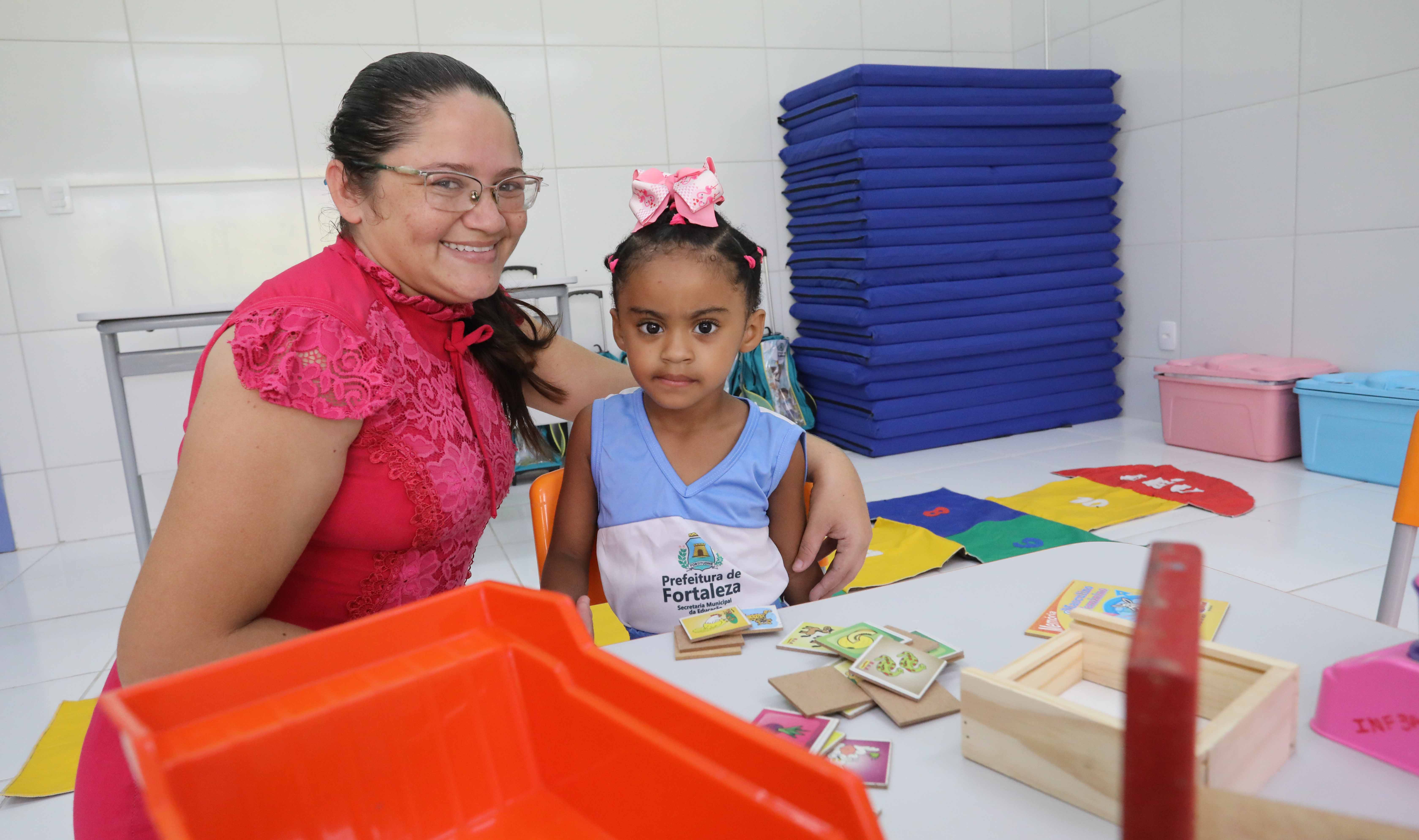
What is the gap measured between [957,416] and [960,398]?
0.27 feet

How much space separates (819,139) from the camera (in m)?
3.92

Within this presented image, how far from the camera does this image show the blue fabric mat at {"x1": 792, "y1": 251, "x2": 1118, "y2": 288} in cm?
379

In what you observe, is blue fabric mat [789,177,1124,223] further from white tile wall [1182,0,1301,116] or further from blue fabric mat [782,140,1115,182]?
white tile wall [1182,0,1301,116]

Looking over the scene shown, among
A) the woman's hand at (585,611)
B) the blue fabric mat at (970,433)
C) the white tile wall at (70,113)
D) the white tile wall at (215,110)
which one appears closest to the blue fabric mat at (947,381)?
the blue fabric mat at (970,433)

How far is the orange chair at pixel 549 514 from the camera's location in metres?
1.47

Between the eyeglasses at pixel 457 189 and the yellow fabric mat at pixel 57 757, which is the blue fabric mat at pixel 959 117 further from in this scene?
the yellow fabric mat at pixel 57 757

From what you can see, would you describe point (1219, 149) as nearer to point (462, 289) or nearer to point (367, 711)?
point (462, 289)

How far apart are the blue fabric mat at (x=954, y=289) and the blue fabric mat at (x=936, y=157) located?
20.5 inches

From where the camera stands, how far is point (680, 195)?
1.44 meters

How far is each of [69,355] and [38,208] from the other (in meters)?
0.59

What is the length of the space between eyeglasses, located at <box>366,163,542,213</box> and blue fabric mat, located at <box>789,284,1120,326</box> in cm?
271

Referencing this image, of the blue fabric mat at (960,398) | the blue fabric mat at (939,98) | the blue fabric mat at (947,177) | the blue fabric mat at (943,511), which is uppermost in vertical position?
the blue fabric mat at (939,98)

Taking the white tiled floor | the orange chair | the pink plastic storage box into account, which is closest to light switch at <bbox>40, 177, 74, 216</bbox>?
the white tiled floor

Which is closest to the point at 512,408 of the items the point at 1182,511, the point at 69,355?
the point at 1182,511
